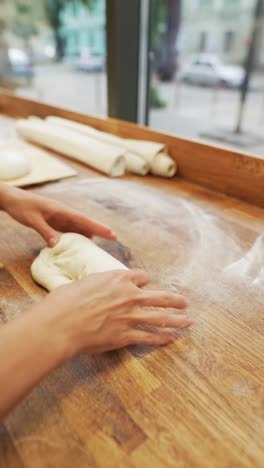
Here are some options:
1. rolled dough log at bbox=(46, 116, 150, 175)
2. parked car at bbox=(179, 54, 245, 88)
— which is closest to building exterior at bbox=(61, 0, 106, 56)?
parked car at bbox=(179, 54, 245, 88)

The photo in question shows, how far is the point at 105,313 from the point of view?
53cm

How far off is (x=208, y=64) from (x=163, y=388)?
359cm

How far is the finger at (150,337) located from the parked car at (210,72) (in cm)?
307

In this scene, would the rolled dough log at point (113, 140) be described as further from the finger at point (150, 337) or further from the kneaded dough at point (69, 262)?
the finger at point (150, 337)

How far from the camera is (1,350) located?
43 centimetres

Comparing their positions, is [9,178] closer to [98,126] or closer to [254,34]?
[98,126]

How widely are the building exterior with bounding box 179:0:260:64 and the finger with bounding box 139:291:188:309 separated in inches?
104

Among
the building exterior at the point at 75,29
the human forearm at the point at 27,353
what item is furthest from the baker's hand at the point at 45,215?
the building exterior at the point at 75,29

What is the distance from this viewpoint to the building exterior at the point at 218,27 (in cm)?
248

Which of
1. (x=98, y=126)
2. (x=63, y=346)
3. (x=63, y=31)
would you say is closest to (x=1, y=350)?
(x=63, y=346)

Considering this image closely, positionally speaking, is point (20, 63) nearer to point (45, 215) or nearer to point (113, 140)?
point (113, 140)

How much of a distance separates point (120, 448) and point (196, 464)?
0.11 meters

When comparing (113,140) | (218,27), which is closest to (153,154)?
(113,140)

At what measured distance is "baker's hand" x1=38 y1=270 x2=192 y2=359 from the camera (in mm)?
482
